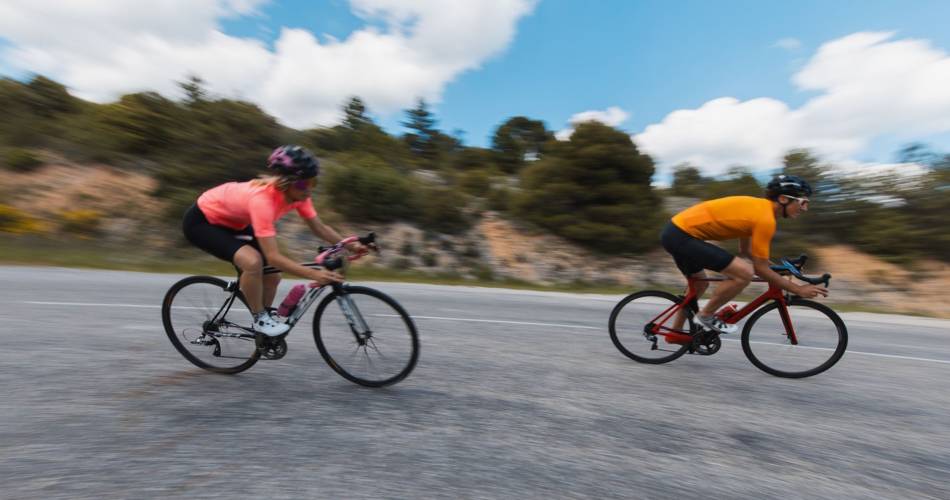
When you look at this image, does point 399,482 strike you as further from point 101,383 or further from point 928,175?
point 928,175

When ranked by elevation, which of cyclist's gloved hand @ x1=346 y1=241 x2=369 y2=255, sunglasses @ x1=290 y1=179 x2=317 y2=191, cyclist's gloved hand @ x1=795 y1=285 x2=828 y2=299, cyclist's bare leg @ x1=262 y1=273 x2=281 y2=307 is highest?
sunglasses @ x1=290 y1=179 x2=317 y2=191

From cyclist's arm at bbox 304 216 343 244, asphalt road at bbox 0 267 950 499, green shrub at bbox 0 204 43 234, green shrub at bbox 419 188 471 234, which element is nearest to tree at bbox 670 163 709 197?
green shrub at bbox 419 188 471 234

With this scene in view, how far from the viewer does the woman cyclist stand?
3.31 meters

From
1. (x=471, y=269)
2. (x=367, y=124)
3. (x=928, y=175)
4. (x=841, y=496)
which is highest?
(x=367, y=124)

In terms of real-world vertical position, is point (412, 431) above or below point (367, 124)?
below

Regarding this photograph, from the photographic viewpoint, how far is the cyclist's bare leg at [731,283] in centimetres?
444

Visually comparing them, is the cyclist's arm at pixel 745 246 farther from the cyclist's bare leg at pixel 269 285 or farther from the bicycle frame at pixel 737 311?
the cyclist's bare leg at pixel 269 285

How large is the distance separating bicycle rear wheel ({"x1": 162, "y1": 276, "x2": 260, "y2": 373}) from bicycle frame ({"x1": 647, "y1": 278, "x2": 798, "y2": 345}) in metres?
3.73

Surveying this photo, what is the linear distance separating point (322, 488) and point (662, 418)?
89.2 inches

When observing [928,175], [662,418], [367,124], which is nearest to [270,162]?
Result: [662,418]

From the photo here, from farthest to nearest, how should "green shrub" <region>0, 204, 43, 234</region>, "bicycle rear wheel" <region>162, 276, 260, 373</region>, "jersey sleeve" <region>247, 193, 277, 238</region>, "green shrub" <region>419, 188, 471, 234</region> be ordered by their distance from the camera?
"green shrub" <region>419, 188, 471, 234</region> < "green shrub" <region>0, 204, 43, 234</region> < "bicycle rear wheel" <region>162, 276, 260, 373</region> < "jersey sleeve" <region>247, 193, 277, 238</region>

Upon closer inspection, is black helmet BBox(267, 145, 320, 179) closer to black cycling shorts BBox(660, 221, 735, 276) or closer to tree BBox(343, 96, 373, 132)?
black cycling shorts BBox(660, 221, 735, 276)

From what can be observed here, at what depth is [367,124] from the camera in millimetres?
26641

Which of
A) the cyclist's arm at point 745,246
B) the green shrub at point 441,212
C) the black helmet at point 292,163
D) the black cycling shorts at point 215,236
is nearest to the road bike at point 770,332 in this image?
the cyclist's arm at point 745,246
